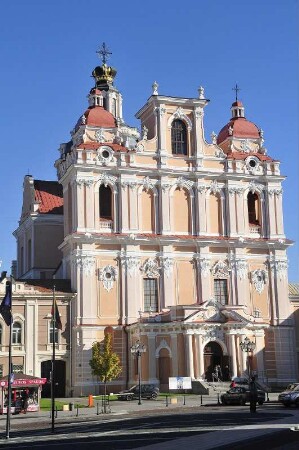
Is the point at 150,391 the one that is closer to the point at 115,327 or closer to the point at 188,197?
the point at 115,327

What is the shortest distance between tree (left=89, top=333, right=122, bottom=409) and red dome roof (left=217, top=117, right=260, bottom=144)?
2635 centimetres

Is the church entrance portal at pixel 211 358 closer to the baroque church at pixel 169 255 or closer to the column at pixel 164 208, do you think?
the baroque church at pixel 169 255

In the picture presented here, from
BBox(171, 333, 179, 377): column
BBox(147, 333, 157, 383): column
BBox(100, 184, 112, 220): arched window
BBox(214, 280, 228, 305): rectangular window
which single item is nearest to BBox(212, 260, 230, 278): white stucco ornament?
BBox(214, 280, 228, 305): rectangular window

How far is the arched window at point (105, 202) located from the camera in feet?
224

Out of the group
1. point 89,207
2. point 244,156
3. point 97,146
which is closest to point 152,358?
point 89,207

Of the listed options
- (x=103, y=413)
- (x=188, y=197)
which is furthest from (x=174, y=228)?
(x=103, y=413)

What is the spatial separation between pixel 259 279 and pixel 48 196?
24446mm

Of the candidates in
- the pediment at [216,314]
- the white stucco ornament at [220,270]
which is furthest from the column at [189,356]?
the white stucco ornament at [220,270]

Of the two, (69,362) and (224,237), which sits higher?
(224,237)

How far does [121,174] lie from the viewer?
67.9 meters

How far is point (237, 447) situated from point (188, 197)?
46.8 m

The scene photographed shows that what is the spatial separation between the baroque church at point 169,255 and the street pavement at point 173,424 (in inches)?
250

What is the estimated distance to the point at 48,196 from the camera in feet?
262

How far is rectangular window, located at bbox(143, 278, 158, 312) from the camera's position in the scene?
66.8m
